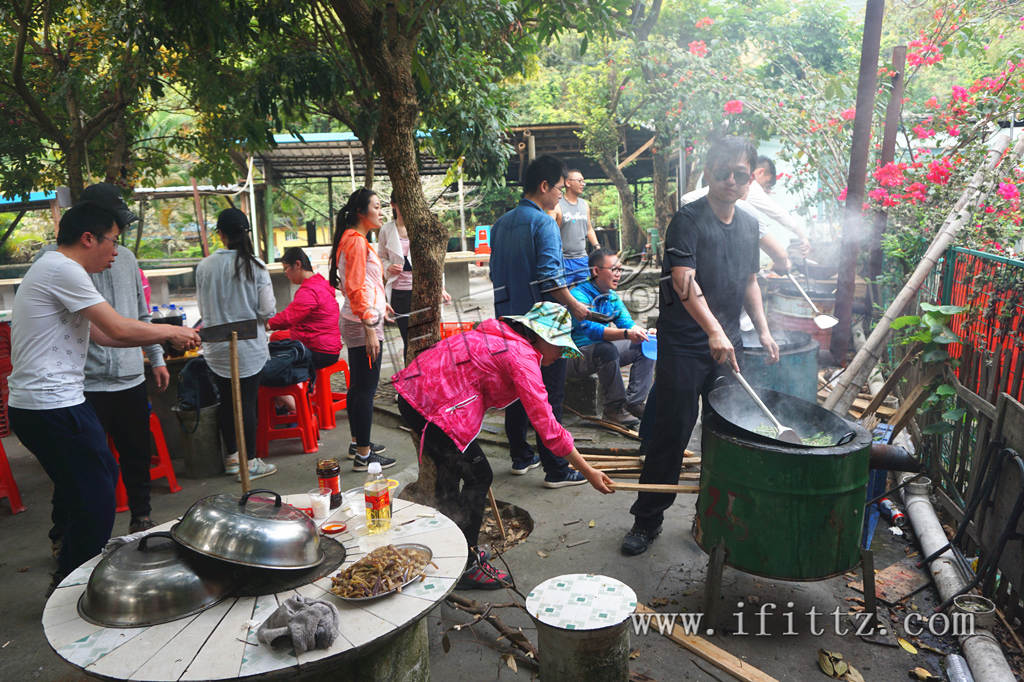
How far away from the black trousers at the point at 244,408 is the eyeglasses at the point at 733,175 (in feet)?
12.0

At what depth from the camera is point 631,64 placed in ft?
43.8

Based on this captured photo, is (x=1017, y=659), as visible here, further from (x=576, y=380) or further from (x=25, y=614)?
(x=25, y=614)

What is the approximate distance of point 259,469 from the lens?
5430mm

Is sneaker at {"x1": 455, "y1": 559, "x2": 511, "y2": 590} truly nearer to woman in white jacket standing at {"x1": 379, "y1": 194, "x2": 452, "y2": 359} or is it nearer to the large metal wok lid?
the large metal wok lid

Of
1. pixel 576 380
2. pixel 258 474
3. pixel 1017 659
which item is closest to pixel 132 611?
pixel 258 474

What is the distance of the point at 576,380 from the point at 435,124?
310 cm

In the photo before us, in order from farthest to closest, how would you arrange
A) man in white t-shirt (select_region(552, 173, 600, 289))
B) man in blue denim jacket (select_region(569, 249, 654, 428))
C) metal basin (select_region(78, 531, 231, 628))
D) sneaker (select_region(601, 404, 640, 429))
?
man in white t-shirt (select_region(552, 173, 600, 289)) < sneaker (select_region(601, 404, 640, 429)) < man in blue denim jacket (select_region(569, 249, 654, 428)) < metal basin (select_region(78, 531, 231, 628))

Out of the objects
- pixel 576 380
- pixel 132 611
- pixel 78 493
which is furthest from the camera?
pixel 576 380

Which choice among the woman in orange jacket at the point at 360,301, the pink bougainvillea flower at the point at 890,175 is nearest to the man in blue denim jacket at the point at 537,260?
the woman in orange jacket at the point at 360,301

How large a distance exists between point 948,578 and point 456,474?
8.71 feet

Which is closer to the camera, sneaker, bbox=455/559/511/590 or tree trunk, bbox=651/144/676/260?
sneaker, bbox=455/559/511/590

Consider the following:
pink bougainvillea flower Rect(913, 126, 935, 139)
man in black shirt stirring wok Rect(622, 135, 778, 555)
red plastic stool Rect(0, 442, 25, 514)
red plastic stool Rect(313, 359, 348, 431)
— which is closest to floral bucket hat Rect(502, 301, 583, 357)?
man in black shirt stirring wok Rect(622, 135, 778, 555)

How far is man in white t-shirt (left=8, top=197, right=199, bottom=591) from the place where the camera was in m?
3.13

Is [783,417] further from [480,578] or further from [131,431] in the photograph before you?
[131,431]
